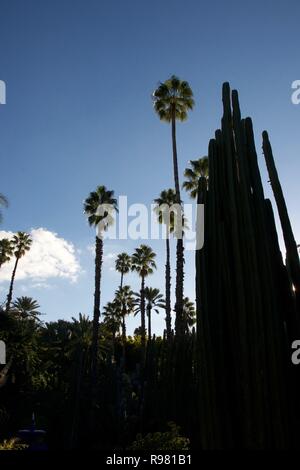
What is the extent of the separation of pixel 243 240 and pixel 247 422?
8.24 feet

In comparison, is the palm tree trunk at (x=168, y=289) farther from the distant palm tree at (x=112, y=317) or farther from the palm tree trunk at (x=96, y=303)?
the distant palm tree at (x=112, y=317)

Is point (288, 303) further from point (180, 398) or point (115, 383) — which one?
point (115, 383)

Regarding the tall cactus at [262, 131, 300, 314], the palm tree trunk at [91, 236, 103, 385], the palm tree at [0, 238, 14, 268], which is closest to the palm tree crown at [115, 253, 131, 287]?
the palm tree at [0, 238, 14, 268]

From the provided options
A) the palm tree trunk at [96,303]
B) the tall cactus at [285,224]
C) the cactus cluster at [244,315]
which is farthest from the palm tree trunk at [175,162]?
the cactus cluster at [244,315]

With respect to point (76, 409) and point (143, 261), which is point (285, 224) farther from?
point (143, 261)

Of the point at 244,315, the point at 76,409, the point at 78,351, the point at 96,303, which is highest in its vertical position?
the point at 96,303

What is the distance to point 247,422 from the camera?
18.1 ft

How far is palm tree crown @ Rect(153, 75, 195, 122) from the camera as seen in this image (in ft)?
88.9

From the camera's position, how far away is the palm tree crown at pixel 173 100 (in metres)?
27.1

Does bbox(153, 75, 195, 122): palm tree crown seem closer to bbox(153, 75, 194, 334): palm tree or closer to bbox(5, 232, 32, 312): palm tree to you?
bbox(153, 75, 194, 334): palm tree

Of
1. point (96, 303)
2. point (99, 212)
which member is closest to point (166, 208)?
point (99, 212)

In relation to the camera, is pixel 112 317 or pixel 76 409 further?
pixel 112 317

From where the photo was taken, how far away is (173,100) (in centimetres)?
2720

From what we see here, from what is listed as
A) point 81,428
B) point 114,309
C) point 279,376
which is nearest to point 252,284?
point 279,376
